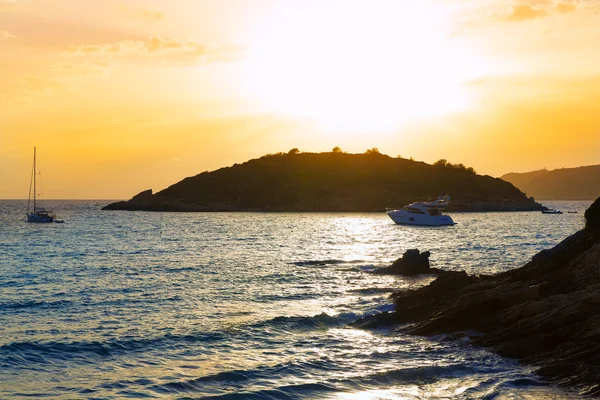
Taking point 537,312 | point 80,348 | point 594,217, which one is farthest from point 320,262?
point 537,312

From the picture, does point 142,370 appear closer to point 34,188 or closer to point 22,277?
point 22,277

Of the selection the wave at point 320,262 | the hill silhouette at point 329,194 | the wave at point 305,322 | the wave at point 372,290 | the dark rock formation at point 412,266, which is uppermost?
the hill silhouette at point 329,194

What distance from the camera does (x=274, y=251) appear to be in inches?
2279

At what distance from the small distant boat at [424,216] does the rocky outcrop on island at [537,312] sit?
73.0 m

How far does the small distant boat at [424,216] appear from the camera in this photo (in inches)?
3991

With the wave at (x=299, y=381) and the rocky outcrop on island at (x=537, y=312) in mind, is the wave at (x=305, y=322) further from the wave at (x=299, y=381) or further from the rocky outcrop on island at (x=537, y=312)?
the wave at (x=299, y=381)

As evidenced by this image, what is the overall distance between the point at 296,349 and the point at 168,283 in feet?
54.7

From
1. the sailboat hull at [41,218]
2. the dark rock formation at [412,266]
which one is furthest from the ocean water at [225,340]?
the sailboat hull at [41,218]

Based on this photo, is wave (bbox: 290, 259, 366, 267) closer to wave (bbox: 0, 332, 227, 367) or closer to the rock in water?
the rock in water

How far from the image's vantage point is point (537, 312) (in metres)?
18.8

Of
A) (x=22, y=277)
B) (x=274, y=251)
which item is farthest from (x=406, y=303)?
(x=274, y=251)

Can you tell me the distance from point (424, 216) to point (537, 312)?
85.1 metres

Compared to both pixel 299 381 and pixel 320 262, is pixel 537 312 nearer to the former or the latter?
pixel 299 381

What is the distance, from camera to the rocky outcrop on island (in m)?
16.0
